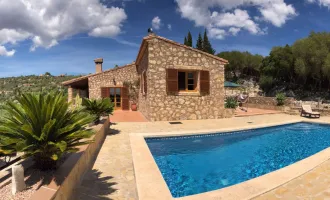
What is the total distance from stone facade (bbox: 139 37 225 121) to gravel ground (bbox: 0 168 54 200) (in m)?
8.56

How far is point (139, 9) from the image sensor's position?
1639 centimetres

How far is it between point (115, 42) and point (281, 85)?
28841mm

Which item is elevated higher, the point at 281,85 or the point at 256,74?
the point at 256,74

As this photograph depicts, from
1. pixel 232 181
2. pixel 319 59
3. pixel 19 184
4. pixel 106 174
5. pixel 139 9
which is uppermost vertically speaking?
pixel 139 9

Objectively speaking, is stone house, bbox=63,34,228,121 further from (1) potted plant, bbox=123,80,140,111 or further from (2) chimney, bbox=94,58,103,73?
(2) chimney, bbox=94,58,103,73

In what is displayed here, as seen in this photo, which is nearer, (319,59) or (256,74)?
(319,59)

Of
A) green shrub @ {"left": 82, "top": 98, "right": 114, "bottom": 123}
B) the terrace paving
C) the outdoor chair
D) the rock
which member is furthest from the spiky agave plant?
the outdoor chair

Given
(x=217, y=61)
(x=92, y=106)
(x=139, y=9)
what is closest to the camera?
(x=92, y=106)

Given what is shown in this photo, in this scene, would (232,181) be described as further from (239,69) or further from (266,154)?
(239,69)

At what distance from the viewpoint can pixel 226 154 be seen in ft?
22.1

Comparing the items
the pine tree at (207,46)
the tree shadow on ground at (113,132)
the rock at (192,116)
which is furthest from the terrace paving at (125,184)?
the pine tree at (207,46)

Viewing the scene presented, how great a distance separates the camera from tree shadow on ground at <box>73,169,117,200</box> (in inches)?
130

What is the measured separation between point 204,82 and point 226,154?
20.4ft

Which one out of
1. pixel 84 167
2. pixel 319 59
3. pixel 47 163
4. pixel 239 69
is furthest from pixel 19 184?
pixel 239 69
